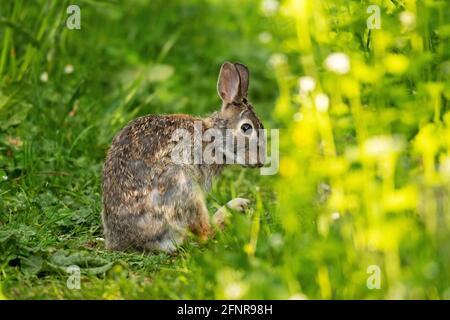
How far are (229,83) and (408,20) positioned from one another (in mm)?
1911

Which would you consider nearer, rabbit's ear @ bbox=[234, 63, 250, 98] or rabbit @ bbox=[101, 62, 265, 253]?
rabbit @ bbox=[101, 62, 265, 253]

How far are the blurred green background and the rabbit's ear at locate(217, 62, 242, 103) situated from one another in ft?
1.36

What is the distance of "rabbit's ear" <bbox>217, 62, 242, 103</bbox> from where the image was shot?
7184mm

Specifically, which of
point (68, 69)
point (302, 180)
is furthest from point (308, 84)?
point (68, 69)

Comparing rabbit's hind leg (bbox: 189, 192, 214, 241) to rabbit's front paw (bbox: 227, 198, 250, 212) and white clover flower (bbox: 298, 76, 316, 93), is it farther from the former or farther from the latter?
white clover flower (bbox: 298, 76, 316, 93)

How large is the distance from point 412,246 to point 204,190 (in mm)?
2217

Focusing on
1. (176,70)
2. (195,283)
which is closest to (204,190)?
(195,283)

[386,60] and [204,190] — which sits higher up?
[386,60]

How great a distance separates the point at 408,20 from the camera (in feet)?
18.4

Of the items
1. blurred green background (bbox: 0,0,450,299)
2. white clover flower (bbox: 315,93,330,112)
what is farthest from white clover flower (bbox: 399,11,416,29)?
white clover flower (bbox: 315,93,330,112)

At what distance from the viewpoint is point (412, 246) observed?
5074mm

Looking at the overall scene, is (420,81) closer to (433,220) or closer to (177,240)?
(433,220)
